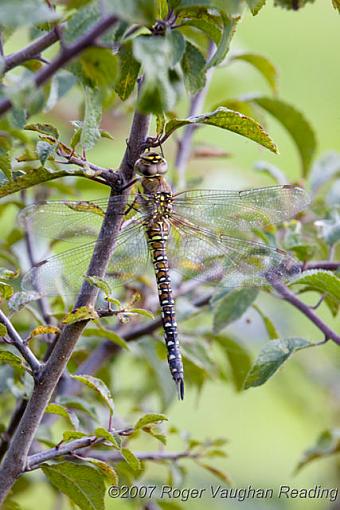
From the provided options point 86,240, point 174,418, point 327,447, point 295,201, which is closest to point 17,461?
point 86,240

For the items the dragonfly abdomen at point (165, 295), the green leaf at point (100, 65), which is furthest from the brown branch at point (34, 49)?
the dragonfly abdomen at point (165, 295)

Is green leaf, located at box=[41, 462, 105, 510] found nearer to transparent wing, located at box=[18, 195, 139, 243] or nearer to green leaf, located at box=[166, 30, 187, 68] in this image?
transparent wing, located at box=[18, 195, 139, 243]

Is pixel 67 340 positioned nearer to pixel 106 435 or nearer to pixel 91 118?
pixel 106 435

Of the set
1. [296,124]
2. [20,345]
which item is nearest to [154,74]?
[20,345]

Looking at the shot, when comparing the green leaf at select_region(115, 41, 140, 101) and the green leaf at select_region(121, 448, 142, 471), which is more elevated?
the green leaf at select_region(115, 41, 140, 101)

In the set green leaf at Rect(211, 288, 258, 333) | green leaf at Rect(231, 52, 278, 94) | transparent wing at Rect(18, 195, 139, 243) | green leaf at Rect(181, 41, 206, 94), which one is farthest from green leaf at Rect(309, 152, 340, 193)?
green leaf at Rect(181, 41, 206, 94)

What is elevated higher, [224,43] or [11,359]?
[224,43]
